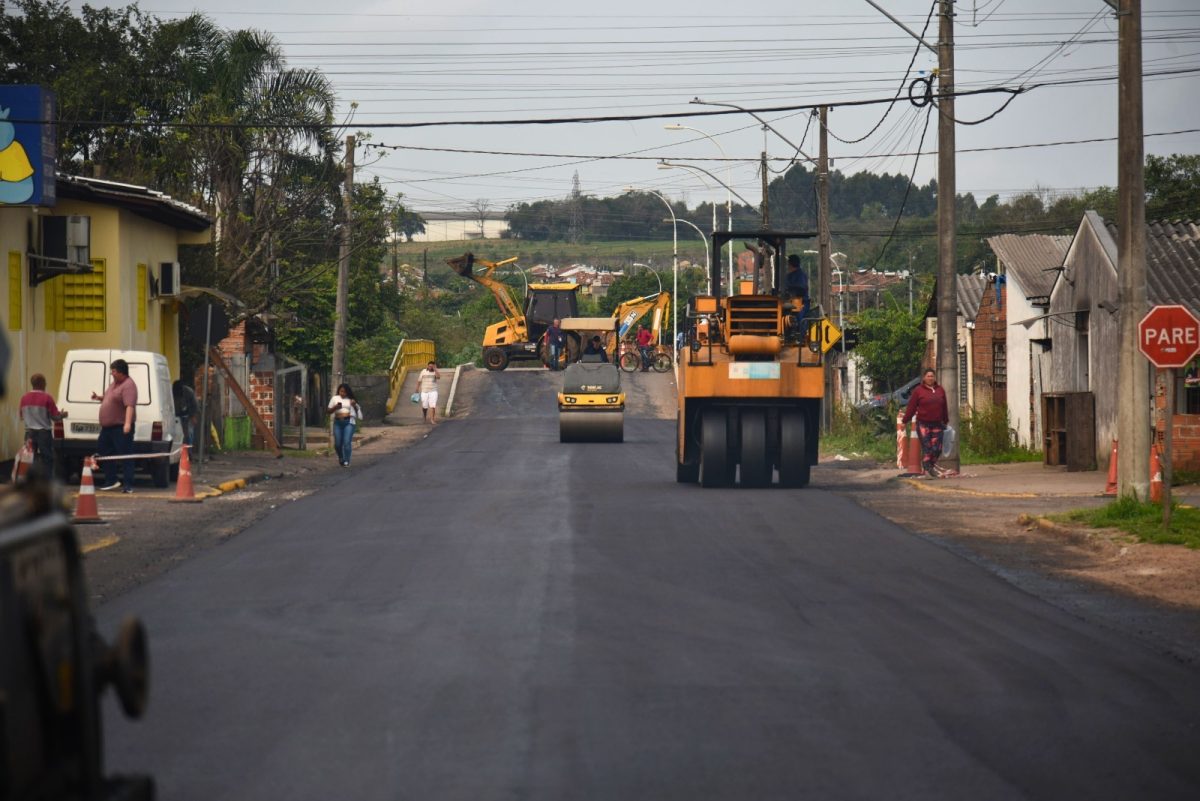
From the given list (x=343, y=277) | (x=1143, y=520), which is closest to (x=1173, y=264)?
(x=1143, y=520)

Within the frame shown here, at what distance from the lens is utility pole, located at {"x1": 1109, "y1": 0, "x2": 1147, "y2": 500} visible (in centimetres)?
1862

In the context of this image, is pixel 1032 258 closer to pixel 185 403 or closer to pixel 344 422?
pixel 344 422

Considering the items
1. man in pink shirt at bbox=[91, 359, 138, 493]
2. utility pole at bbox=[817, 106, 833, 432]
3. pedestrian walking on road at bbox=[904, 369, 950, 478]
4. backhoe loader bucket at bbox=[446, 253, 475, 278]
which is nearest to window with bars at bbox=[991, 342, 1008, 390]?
utility pole at bbox=[817, 106, 833, 432]

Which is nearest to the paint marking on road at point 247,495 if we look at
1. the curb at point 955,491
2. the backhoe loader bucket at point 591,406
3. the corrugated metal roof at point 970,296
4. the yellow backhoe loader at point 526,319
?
the curb at point 955,491

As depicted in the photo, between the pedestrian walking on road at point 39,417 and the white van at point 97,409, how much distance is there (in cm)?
110

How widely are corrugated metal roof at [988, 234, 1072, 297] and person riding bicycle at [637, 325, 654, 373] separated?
25657 mm

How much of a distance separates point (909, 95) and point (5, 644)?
25.7 metres

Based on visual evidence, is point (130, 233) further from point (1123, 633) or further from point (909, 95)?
point (1123, 633)

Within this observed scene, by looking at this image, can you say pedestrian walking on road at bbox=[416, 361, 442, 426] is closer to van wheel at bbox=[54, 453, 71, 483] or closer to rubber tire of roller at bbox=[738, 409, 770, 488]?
van wheel at bbox=[54, 453, 71, 483]

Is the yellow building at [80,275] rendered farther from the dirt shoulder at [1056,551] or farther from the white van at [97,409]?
the dirt shoulder at [1056,551]

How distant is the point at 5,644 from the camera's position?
3.44 m

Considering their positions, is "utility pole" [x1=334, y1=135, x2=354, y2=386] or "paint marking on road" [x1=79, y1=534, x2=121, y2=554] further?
"utility pole" [x1=334, y1=135, x2=354, y2=386]

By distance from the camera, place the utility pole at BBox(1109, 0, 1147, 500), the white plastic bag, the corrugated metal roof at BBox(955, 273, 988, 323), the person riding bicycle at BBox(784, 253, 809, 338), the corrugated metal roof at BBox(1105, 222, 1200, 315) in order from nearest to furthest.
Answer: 1. the utility pole at BBox(1109, 0, 1147, 500)
2. the person riding bicycle at BBox(784, 253, 809, 338)
3. the corrugated metal roof at BBox(1105, 222, 1200, 315)
4. the white plastic bag
5. the corrugated metal roof at BBox(955, 273, 988, 323)

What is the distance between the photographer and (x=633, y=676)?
8.93m
